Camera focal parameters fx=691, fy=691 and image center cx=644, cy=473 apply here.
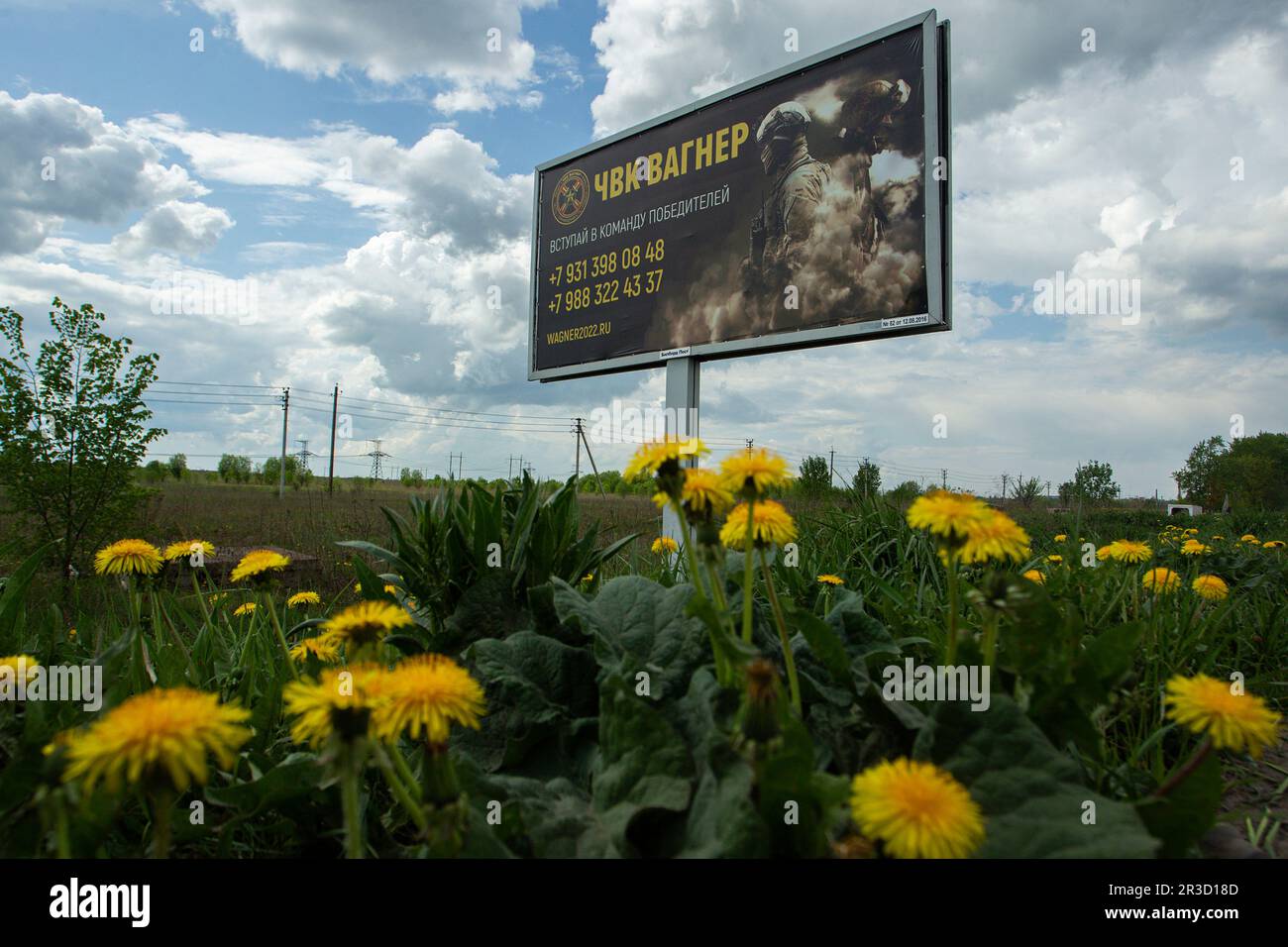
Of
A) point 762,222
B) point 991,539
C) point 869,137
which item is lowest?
point 991,539

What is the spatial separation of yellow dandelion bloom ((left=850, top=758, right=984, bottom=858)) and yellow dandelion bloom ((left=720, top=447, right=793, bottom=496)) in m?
0.36

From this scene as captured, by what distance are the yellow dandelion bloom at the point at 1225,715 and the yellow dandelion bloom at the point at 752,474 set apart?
43 centimetres

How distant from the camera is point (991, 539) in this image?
2.79 ft

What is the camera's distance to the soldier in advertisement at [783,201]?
562cm

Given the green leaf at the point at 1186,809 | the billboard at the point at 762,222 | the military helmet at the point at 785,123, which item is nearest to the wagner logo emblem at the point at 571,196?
the billboard at the point at 762,222

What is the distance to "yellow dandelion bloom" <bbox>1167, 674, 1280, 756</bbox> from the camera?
0.62 meters

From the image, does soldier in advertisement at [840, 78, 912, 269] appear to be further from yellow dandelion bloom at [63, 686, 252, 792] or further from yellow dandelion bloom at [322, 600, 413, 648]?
yellow dandelion bloom at [63, 686, 252, 792]

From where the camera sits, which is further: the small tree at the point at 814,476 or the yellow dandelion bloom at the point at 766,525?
the small tree at the point at 814,476

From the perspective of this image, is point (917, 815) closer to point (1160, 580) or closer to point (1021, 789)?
point (1021, 789)

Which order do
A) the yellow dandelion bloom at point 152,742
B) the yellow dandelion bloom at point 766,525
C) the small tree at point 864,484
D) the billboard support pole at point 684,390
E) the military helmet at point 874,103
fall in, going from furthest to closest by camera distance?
the billboard support pole at point 684,390, the military helmet at point 874,103, the small tree at point 864,484, the yellow dandelion bloom at point 766,525, the yellow dandelion bloom at point 152,742

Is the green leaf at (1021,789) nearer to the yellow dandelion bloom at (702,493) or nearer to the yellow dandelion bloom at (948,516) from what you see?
the yellow dandelion bloom at (948,516)

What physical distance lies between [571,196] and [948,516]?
781cm

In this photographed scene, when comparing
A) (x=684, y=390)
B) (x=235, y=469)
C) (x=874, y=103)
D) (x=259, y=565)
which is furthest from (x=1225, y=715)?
(x=235, y=469)

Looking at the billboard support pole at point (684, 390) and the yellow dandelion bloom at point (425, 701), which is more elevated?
the billboard support pole at point (684, 390)
